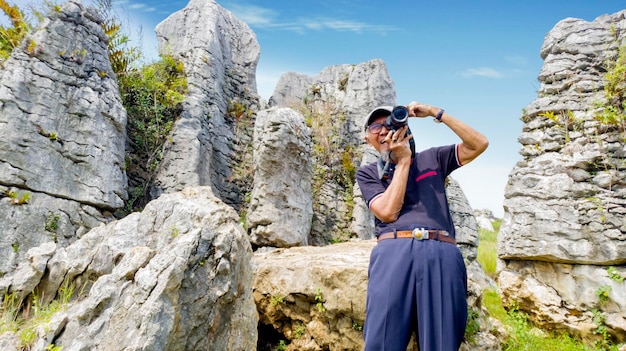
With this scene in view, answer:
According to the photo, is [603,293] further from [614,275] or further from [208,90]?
[208,90]

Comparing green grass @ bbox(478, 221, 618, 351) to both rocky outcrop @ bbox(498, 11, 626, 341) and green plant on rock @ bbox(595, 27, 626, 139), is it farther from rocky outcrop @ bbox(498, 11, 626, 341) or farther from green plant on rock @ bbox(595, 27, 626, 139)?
green plant on rock @ bbox(595, 27, 626, 139)

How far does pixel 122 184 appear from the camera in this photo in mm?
8828

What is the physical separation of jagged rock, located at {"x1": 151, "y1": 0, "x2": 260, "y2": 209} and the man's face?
8.57m

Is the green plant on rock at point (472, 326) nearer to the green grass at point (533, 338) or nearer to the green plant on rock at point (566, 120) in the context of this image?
the green grass at point (533, 338)

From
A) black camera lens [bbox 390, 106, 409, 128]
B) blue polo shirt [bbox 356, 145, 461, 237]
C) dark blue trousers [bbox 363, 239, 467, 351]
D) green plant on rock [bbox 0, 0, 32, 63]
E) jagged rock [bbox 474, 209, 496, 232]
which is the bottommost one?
jagged rock [bbox 474, 209, 496, 232]

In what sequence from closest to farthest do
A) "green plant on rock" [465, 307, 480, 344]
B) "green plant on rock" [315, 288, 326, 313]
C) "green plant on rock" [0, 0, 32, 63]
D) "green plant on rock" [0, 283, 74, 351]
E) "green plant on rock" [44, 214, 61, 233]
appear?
"green plant on rock" [0, 283, 74, 351]
"green plant on rock" [465, 307, 480, 344]
"green plant on rock" [315, 288, 326, 313]
"green plant on rock" [44, 214, 61, 233]
"green plant on rock" [0, 0, 32, 63]

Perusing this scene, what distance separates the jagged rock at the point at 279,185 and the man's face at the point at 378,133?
7771 millimetres

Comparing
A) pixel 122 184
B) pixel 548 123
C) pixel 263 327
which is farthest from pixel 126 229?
pixel 548 123

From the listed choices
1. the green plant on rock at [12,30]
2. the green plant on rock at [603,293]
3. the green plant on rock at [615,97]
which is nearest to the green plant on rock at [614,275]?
the green plant on rock at [603,293]

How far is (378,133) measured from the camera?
3146 millimetres

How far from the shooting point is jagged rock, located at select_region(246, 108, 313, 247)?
10.6 m

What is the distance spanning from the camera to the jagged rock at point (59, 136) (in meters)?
7.25

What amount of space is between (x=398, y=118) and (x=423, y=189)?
641 mm

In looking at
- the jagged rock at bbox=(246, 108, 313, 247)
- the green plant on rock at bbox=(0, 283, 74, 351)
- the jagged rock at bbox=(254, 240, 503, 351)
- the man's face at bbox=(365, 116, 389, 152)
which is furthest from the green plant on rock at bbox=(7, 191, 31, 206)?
the man's face at bbox=(365, 116, 389, 152)
